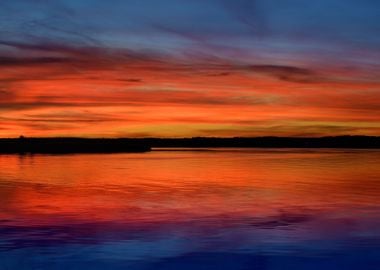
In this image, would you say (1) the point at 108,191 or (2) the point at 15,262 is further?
(1) the point at 108,191

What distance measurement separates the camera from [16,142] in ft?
356

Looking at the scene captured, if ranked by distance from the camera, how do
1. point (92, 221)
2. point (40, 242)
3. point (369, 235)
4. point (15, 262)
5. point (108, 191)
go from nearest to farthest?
point (15, 262)
point (40, 242)
point (369, 235)
point (92, 221)
point (108, 191)

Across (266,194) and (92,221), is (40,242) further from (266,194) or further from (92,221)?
(266,194)

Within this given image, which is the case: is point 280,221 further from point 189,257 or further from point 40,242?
point 40,242

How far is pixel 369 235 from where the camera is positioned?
14.4 m

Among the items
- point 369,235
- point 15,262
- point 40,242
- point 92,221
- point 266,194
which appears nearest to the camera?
point 15,262

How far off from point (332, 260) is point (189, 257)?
2.60 m

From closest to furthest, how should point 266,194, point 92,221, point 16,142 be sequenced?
1. point 92,221
2. point 266,194
3. point 16,142

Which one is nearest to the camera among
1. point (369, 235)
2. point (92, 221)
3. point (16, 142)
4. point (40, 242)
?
point (40, 242)

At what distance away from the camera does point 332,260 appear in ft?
39.1

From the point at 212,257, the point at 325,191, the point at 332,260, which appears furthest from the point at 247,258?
the point at 325,191

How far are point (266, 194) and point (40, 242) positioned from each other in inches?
477

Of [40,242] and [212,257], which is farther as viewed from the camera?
[40,242]

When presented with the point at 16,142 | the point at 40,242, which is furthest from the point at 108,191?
the point at 16,142
